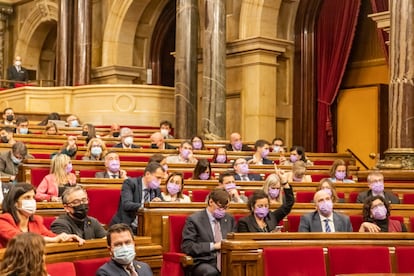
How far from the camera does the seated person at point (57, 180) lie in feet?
20.4

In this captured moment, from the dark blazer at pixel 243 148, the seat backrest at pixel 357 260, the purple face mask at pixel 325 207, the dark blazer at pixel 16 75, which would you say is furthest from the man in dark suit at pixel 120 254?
the dark blazer at pixel 16 75

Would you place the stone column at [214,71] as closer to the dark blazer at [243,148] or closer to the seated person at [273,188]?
the dark blazer at [243,148]

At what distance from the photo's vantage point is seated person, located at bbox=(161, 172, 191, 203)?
5.95m

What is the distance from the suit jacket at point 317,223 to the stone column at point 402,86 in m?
3.55

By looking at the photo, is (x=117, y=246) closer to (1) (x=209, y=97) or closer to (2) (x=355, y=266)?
(2) (x=355, y=266)

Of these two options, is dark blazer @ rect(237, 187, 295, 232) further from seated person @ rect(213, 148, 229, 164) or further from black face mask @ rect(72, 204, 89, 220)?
seated person @ rect(213, 148, 229, 164)

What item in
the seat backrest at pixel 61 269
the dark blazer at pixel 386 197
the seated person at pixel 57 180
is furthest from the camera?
the dark blazer at pixel 386 197

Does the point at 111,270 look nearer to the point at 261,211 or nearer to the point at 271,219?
the point at 261,211

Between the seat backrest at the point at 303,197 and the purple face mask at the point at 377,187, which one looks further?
the seat backrest at the point at 303,197

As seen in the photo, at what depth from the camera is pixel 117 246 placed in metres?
3.75

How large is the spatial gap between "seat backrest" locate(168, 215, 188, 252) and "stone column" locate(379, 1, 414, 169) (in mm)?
4239

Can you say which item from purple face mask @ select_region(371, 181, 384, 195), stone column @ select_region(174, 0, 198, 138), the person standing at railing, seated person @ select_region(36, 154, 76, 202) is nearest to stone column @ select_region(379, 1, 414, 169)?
purple face mask @ select_region(371, 181, 384, 195)

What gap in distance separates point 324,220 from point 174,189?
3.82 ft

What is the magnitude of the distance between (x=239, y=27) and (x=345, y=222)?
8285mm
